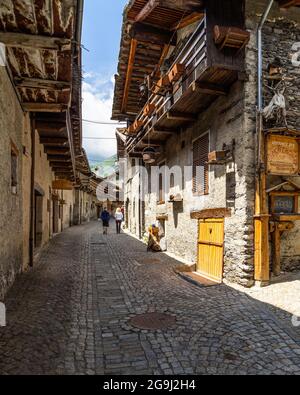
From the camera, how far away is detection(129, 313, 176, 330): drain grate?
441cm

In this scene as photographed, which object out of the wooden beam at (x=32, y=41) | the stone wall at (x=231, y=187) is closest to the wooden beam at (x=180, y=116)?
the stone wall at (x=231, y=187)

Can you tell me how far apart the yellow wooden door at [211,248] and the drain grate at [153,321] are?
2702mm

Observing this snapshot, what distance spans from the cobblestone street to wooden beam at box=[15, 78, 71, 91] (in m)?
4.01

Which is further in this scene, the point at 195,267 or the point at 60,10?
the point at 195,267

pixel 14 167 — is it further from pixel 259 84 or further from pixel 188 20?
pixel 188 20

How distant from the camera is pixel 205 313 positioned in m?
4.94

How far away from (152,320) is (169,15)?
28.2 feet

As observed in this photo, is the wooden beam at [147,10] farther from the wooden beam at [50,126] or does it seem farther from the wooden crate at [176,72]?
the wooden beam at [50,126]

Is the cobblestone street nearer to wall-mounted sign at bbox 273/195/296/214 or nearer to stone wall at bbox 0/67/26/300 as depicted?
stone wall at bbox 0/67/26/300

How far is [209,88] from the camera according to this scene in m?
7.19

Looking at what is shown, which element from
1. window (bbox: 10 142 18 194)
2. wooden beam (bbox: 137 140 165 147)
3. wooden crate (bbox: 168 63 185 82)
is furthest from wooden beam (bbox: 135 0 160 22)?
wooden beam (bbox: 137 140 165 147)

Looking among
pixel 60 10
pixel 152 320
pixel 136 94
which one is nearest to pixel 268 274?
pixel 152 320

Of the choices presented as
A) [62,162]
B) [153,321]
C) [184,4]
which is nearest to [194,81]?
[184,4]
